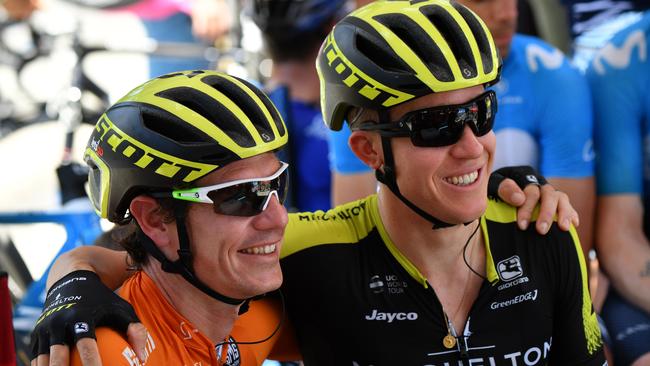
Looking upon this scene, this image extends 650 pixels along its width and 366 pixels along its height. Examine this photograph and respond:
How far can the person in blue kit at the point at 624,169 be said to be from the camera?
3.85 metres

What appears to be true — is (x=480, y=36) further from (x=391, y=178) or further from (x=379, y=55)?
(x=391, y=178)

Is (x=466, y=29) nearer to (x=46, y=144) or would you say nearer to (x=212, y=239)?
(x=212, y=239)

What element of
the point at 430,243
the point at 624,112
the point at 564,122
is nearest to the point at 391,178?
the point at 430,243

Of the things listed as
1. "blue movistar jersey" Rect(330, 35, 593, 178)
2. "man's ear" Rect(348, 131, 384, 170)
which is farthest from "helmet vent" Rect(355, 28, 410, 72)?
"blue movistar jersey" Rect(330, 35, 593, 178)

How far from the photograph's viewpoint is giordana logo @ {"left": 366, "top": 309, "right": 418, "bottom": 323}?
298 centimetres

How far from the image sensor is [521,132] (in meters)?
4.22

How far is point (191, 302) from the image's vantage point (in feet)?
9.24

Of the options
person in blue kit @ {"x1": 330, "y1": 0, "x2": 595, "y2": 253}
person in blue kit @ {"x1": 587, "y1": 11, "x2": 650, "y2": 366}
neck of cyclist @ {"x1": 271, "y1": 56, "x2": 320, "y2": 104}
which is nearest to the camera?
person in blue kit @ {"x1": 587, "y1": 11, "x2": 650, "y2": 366}

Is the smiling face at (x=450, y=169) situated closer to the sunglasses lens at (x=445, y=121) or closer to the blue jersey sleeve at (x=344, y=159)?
the sunglasses lens at (x=445, y=121)

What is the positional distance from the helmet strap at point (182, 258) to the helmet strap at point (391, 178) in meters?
0.67

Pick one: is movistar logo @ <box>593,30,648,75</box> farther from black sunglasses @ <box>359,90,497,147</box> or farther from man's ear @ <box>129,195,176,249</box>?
man's ear @ <box>129,195,176,249</box>

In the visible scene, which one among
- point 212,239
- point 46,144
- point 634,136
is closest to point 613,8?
point 634,136

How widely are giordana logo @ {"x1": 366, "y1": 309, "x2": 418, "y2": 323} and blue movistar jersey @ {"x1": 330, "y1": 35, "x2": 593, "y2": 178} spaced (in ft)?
4.67

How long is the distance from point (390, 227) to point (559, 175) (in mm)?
1423
